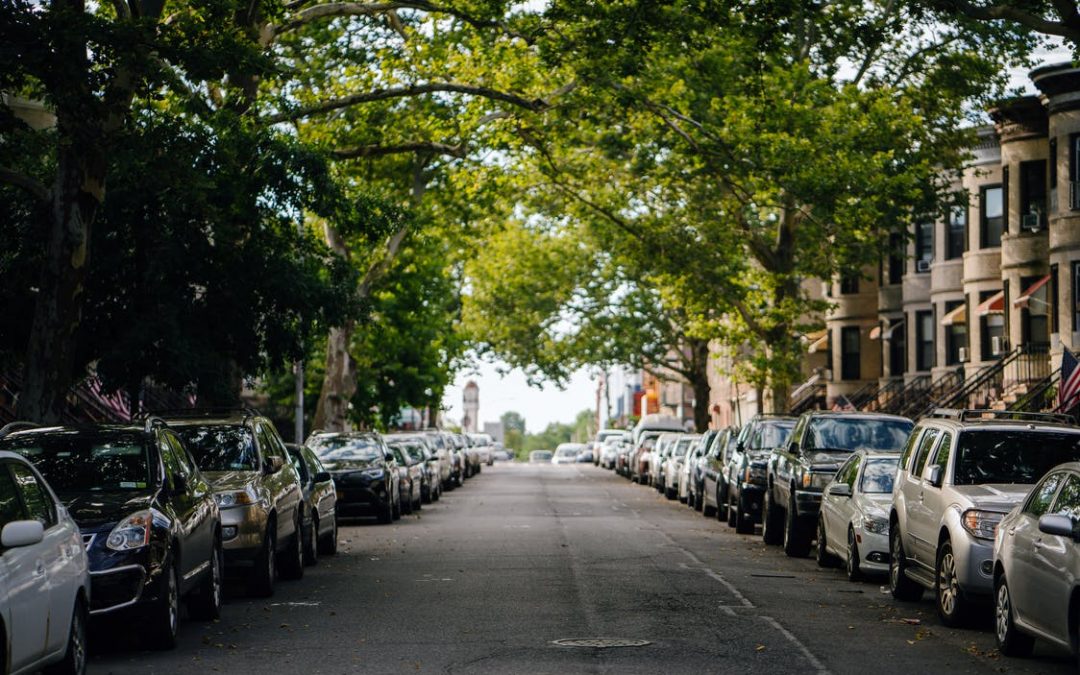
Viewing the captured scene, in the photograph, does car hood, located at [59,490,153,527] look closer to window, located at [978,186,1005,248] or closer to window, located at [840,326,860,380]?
window, located at [978,186,1005,248]

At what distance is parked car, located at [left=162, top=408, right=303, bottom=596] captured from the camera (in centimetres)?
1563

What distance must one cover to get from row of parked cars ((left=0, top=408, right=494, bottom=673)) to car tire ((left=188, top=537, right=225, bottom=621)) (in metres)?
0.01

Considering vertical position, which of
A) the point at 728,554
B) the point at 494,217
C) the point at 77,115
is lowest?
the point at 728,554

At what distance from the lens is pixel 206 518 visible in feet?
45.2

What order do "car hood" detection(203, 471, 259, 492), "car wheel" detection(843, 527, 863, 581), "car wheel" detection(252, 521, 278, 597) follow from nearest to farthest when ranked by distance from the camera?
1. "car hood" detection(203, 471, 259, 492)
2. "car wheel" detection(252, 521, 278, 597)
3. "car wheel" detection(843, 527, 863, 581)

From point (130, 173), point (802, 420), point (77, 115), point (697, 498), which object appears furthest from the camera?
point (697, 498)

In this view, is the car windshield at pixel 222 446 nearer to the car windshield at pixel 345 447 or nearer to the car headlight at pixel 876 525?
the car headlight at pixel 876 525

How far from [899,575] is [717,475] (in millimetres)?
15332

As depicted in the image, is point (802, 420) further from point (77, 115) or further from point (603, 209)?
point (603, 209)

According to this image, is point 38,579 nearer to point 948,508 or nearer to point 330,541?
point 948,508

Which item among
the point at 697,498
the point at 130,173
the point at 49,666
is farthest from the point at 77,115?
the point at 697,498

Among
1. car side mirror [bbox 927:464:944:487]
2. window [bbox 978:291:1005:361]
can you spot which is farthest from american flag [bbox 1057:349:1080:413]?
car side mirror [bbox 927:464:944:487]

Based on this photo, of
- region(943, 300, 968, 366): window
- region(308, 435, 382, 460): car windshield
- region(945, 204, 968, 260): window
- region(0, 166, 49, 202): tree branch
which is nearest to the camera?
region(0, 166, 49, 202): tree branch

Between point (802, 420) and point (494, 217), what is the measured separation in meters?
23.0
